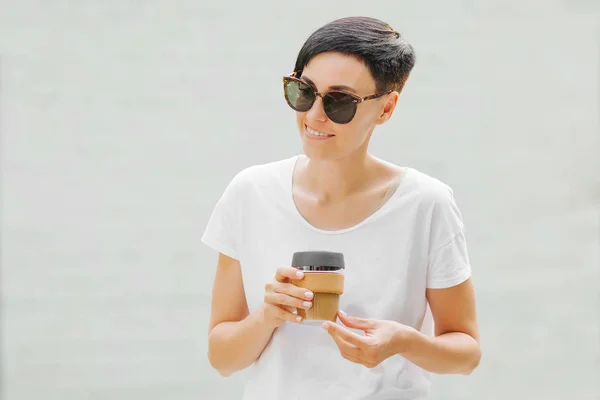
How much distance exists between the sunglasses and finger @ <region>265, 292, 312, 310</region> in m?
0.44

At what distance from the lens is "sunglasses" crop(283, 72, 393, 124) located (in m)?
1.98

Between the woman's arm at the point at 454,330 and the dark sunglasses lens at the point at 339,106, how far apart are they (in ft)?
1.69

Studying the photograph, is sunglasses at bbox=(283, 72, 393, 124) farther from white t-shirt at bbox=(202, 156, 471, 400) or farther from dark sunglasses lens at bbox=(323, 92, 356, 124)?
white t-shirt at bbox=(202, 156, 471, 400)

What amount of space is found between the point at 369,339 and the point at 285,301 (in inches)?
8.0

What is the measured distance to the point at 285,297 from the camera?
1832 mm

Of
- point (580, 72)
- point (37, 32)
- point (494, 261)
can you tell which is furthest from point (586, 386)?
Result: point (37, 32)

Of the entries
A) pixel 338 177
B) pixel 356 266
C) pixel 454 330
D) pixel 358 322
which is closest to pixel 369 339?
pixel 358 322

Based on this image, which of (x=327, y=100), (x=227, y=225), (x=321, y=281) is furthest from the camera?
(x=227, y=225)

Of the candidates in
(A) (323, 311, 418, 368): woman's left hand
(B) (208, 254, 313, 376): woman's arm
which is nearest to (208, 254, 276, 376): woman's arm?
(B) (208, 254, 313, 376): woman's arm

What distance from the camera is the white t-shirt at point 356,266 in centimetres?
209

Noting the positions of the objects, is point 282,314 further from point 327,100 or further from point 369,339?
point 327,100

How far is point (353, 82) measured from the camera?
201 centimetres

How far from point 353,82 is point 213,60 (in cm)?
226

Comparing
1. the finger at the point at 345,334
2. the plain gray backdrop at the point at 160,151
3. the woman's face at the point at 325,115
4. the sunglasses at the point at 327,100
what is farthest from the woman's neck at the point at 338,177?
the plain gray backdrop at the point at 160,151
